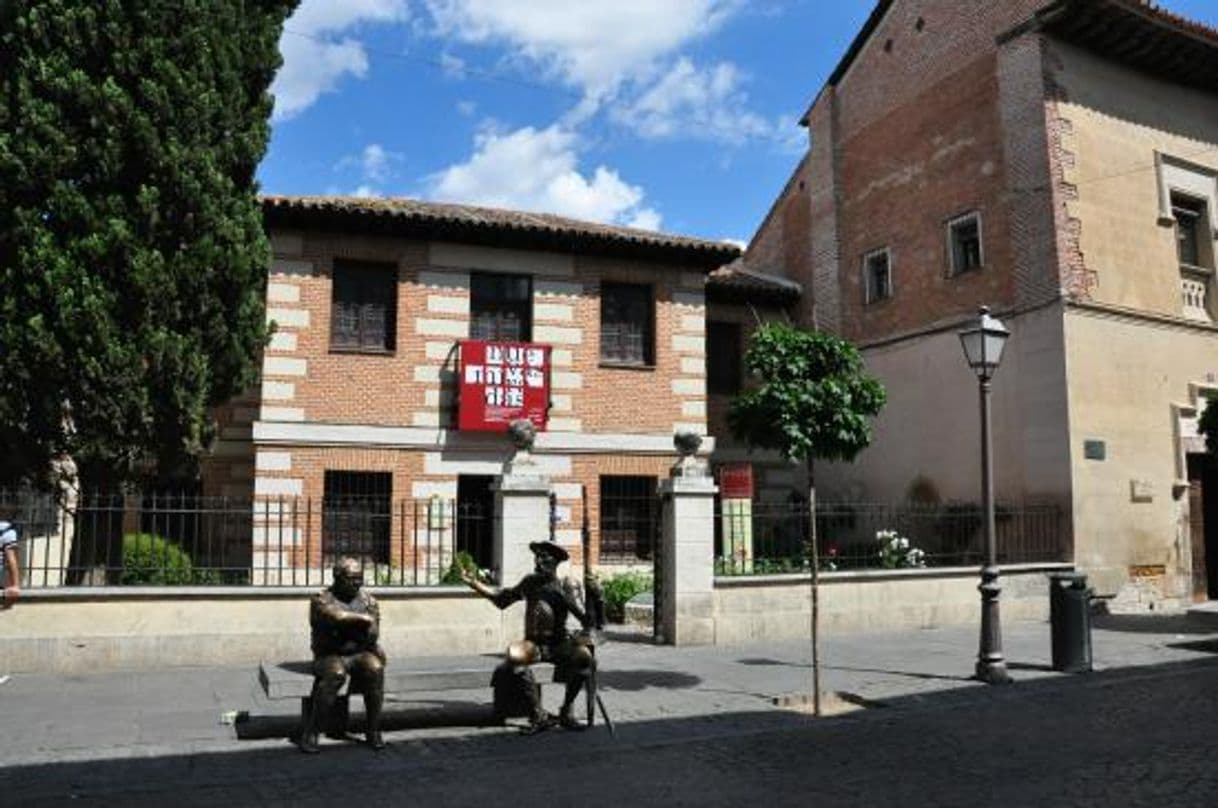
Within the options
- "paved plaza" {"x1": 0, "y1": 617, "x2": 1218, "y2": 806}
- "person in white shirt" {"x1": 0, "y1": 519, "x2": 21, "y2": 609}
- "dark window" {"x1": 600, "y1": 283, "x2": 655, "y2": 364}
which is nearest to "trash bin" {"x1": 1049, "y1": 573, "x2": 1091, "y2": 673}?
"paved plaza" {"x1": 0, "y1": 617, "x2": 1218, "y2": 806}

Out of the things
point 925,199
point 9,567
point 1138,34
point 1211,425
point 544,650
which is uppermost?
point 1138,34

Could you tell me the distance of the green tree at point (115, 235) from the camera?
35.2 feet

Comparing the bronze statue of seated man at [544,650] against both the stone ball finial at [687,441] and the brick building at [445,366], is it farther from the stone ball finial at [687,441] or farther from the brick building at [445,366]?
the brick building at [445,366]

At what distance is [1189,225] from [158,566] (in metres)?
17.3

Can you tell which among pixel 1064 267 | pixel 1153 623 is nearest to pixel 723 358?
pixel 1064 267

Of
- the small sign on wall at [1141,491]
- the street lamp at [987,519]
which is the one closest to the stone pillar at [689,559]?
the street lamp at [987,519]

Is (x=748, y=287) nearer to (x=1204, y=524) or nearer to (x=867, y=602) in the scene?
(x=867, y=602)

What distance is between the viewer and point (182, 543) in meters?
11.2

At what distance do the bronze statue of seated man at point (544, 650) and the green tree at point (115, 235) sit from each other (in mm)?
5488

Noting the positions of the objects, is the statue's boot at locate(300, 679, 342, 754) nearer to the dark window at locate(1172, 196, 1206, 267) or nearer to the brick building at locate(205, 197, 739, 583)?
the brick building at locate(205, 197, 739, 583)

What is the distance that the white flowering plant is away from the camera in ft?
48.4

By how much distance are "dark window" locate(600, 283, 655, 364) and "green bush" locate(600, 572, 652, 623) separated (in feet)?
13.1

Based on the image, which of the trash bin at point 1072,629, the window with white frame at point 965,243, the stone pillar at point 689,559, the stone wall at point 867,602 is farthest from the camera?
the window with white frame at point 965,243

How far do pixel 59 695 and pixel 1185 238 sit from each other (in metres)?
18.2
